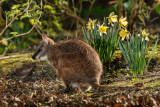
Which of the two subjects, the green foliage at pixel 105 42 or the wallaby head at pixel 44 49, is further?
the green foliage at pixel 105 42

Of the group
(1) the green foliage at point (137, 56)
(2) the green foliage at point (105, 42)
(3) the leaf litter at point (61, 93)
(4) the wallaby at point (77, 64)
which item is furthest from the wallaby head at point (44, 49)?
(1) the green foliage at point (137, 56)

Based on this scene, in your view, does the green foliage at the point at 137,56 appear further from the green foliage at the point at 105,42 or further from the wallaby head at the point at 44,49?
the wallaby head at the point at 44,49

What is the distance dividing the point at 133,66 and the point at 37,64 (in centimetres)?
221

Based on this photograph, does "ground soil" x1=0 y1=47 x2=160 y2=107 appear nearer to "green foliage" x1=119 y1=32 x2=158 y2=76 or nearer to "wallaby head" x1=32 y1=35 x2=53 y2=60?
"green foliage" x1=119 y1=32 x2=158 y2=76

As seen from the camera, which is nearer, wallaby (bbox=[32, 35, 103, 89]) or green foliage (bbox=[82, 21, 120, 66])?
wallaby (bbox=[32, 35, 103, 89])

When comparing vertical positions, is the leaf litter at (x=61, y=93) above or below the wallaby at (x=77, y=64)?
below

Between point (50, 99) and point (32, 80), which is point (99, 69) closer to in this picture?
point (50, 99)

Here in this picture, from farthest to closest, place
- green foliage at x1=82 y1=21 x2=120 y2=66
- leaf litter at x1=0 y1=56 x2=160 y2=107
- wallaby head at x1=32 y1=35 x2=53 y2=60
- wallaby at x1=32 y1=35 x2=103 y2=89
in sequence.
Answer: green foliage at x1=82 y1=21 x2=120 y2=66 → wallaby head at x1=32 y1=35 x2=53 y2=60 → wallaby at x1=32 y1=35 x2=103 y2=89 → leaf litter at x1=0 y1=56 x2=160 y2=107

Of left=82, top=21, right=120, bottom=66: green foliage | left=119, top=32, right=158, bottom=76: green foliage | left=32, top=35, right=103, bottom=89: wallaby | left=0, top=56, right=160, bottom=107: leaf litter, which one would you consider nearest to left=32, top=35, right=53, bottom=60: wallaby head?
left=32, top=35, right=103, bottom=89: wallaby

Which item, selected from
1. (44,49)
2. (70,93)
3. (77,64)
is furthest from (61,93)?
(44,49)

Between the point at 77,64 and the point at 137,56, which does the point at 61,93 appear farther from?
the point at 137,56

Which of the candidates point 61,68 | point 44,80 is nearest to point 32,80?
point 44,80

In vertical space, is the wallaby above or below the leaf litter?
above

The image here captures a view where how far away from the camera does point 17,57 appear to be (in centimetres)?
611
